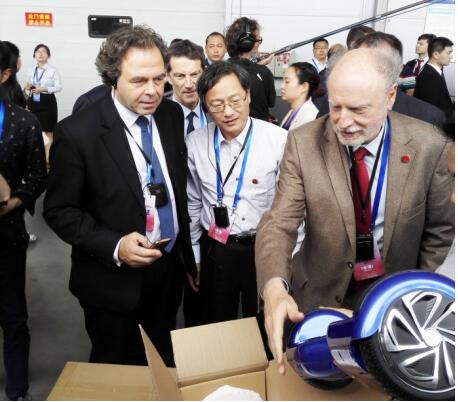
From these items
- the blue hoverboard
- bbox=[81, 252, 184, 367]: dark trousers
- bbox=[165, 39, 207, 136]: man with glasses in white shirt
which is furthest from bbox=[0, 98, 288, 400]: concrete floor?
the blue hoverboard

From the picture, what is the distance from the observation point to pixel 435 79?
475 centimetres

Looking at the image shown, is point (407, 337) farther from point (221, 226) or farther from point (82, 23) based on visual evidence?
point (82, 23)

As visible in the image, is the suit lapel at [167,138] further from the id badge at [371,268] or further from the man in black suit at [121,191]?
the id badge at [371,268]

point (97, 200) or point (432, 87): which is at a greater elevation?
point (432, 87)

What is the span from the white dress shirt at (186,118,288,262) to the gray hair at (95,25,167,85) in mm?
463

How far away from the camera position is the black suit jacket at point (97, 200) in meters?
Result: 1.48

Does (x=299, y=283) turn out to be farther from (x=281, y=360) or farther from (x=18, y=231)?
(x=18, y=231)

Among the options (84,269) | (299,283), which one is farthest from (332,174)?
(84,269)

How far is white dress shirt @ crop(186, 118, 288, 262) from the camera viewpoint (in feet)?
6.16

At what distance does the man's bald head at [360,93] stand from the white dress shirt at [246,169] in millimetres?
628

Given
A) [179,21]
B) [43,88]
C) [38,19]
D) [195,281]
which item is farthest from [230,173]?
[38,19]

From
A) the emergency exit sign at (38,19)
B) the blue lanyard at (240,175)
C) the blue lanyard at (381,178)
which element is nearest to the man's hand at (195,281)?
the blue lanyard at (240,175)

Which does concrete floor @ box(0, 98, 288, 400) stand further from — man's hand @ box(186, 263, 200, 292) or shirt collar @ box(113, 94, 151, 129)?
shirt collar @ box(113, 94, 151, 129)

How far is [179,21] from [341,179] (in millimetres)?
6229
